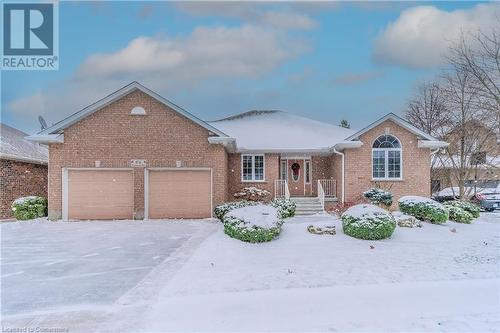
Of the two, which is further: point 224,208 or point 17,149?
point 17,149

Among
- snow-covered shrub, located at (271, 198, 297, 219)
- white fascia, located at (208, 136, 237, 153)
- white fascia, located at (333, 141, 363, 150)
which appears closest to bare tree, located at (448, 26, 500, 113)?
white fascia, located at (333, 141, 363, 150)

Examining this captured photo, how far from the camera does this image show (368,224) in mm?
10992

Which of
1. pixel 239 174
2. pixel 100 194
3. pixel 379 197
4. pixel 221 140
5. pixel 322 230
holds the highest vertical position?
pixel 221 140

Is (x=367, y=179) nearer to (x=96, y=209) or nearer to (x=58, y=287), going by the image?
(x=96, y=209)

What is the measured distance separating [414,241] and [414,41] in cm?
836

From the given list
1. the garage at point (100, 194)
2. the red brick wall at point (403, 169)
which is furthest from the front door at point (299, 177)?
the garage at point (100, 194)

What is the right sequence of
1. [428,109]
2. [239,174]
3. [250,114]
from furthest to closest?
1. [428,109]
2. [250,114]
3. [239,174]

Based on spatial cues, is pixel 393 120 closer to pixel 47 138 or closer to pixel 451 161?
pixel 451 161

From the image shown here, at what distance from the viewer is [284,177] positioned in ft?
67.5

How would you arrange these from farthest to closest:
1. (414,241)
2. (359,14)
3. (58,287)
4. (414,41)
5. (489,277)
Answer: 1. (414,41)
2. (359,14)
3. (414,241)
4. (489,277)
5. (58,287)

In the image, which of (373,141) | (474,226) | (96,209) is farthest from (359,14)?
(96,209)

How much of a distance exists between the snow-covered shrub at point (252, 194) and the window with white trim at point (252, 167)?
2.94ft

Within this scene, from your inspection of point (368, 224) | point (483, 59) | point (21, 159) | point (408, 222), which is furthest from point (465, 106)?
point (21, 159)

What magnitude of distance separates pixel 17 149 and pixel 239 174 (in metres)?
11.7
